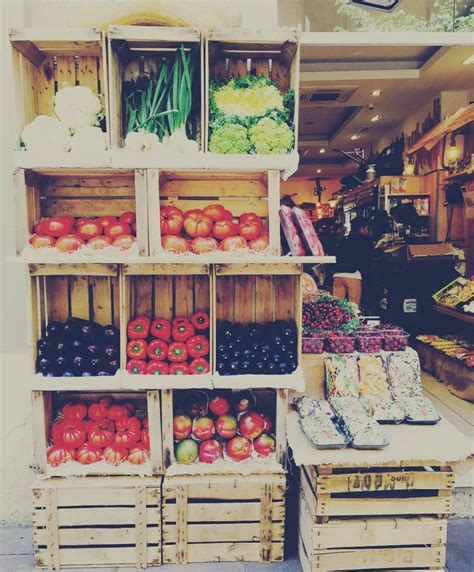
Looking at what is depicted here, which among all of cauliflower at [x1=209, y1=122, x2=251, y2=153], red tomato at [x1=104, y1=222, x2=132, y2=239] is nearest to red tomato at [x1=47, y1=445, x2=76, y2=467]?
red tomato at [x1=104, y1=222, x2=132, y2=239]

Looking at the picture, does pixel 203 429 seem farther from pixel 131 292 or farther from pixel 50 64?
pixel 50 64

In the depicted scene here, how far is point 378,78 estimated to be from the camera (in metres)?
7.17

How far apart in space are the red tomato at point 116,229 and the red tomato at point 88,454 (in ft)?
4.65

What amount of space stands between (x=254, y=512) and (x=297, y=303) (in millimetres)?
1378

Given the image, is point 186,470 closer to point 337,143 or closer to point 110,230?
point 110,230

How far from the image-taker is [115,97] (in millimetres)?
3156

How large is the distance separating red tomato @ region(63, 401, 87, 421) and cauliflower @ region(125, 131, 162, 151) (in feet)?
5.98

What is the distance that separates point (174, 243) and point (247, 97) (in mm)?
1036

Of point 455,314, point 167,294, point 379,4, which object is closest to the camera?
point 167,294

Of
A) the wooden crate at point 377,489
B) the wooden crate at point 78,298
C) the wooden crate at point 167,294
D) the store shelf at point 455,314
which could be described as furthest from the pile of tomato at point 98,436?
the store shelf at point 455,314

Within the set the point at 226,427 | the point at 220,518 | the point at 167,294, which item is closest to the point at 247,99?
the point at 167,294

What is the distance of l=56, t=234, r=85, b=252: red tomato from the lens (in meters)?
3.05

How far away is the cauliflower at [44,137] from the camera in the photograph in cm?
297

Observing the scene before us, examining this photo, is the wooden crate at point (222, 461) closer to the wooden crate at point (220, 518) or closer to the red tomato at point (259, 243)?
the wooden crate at point (220, 518)
